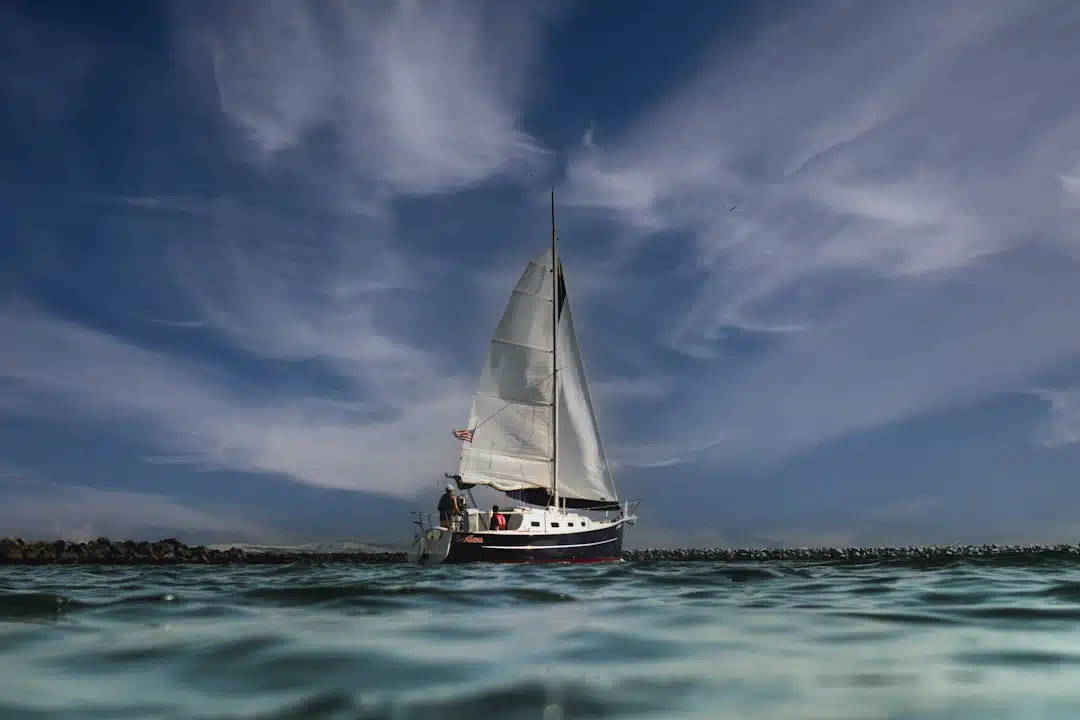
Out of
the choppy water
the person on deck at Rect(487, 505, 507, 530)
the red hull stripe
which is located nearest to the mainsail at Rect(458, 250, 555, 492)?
the person on deck at Rect(487, 505, 507, 530)

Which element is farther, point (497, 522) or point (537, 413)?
point (537, 413)

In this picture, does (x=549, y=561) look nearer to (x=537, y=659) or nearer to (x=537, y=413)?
(x=537, y=413)

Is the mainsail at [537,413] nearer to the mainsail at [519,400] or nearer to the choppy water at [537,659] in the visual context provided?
the mainsail at [519,400]

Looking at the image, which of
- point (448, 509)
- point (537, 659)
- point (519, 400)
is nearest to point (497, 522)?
point (448, 509)

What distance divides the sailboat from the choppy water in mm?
36664

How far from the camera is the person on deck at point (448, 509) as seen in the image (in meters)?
45.0

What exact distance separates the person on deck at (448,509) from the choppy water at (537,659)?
111ft

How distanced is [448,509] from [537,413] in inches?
377

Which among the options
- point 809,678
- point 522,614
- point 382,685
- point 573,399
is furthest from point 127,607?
point 573,399

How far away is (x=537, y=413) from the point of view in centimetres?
5175

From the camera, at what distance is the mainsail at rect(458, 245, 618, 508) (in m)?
50.2

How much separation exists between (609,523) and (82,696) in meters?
45.8

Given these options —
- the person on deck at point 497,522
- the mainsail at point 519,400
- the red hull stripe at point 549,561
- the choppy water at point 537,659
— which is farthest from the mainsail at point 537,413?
the choppy water at point 537,659

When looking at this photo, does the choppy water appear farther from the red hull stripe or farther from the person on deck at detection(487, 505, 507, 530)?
the person on deck at detection(487, 505, 507, 530)
